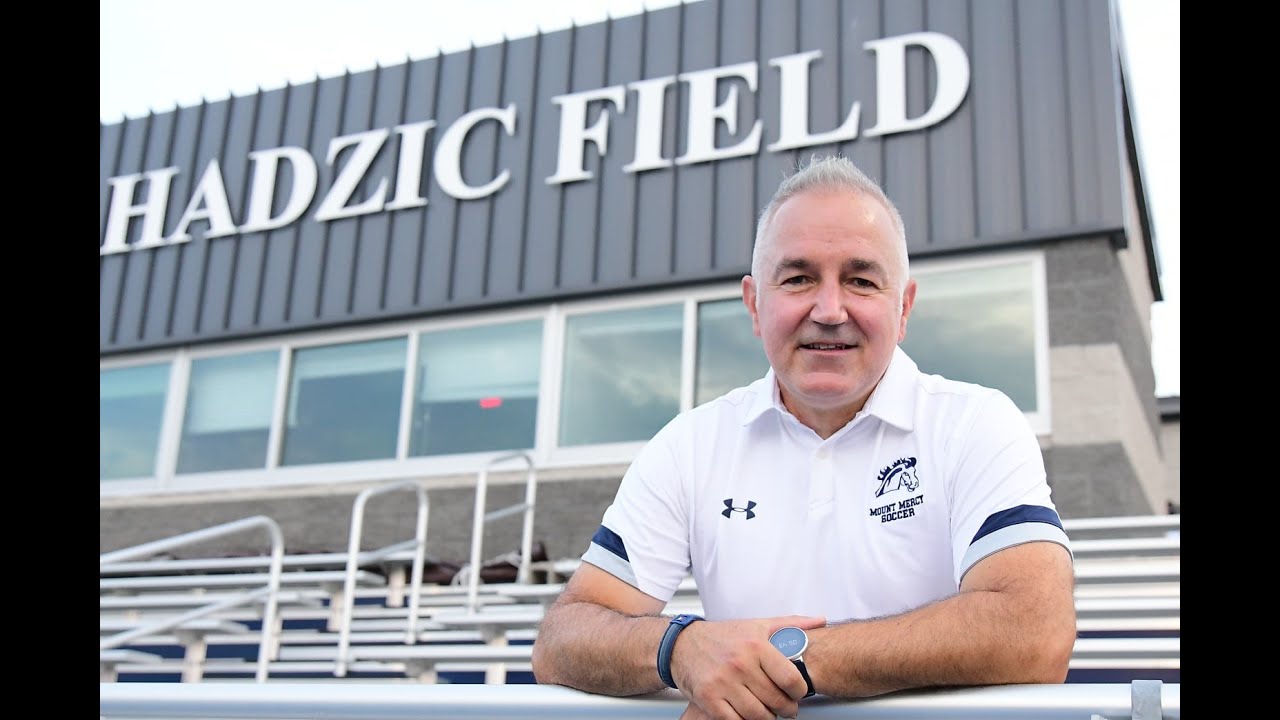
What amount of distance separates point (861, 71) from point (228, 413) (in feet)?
15.7

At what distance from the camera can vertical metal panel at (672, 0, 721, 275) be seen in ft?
23.2

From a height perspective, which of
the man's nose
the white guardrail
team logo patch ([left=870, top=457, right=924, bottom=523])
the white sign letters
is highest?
the white sign letters

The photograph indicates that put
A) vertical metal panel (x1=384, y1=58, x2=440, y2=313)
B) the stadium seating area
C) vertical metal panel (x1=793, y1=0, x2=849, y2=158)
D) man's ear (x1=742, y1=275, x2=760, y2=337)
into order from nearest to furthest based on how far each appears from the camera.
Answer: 1. man's ear (x1=742, y1=275, x2=760, y2=337)
2. the stadium seating area
3. vertical metal panel (x1=793, y1=0, x2=849, y2=158)
4. vertical metal panel (x1=384, y1=58, x2=440, y2=313)

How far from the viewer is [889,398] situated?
2.00 metres

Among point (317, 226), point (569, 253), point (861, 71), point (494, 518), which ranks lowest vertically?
point (494, 518)

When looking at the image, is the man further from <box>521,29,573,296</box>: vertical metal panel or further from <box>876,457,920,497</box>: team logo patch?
<box>521,29,573,296</box>: vertical metal panel

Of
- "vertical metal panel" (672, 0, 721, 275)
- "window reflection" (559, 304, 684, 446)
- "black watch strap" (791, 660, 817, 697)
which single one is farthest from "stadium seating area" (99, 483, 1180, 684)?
"black watch strap" (791, 660, 817, 697)

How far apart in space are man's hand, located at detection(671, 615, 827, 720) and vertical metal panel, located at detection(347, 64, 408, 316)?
258 inches

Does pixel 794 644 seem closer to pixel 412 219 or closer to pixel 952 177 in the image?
pixel 952 177

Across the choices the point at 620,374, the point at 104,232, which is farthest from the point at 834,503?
the point at 104,232

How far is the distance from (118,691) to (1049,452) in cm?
517

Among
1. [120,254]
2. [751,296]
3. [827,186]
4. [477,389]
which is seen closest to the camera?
[827,186]
